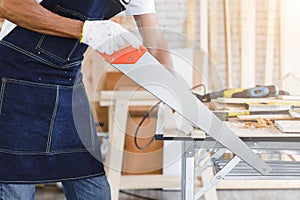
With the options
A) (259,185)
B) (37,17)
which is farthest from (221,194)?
(37,17)

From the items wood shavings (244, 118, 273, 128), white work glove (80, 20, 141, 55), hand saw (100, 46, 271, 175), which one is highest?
white work glove (80, 20, 141, 55)

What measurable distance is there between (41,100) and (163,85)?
1.57 ft

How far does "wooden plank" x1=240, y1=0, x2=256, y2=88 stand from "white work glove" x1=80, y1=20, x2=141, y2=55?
7.32 ft

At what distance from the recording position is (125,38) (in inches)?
51.0

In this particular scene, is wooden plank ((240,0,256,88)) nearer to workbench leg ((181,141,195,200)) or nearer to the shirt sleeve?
the shirt sleeve

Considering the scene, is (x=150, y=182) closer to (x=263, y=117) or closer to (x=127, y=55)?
(x=263, y=117)

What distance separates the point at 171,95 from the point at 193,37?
2.40 meters

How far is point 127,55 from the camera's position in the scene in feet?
4.19

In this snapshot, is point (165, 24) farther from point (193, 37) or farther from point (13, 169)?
point (13, 169)

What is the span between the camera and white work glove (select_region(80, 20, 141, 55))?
4.25 ft

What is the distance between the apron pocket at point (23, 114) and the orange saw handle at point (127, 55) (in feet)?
1.34

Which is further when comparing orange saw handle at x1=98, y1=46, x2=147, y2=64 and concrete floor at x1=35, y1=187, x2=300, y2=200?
concrete floor at x1=35, y1=187, x2=300, y2=200

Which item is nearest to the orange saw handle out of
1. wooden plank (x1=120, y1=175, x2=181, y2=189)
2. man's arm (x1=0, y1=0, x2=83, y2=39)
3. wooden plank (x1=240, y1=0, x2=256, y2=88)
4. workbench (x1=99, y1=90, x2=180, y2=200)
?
man's arm (x1=0, y1=0, x2=83, y2=39)

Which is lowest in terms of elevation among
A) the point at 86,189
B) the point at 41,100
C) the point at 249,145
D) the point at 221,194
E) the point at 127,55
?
the point at 221,194
